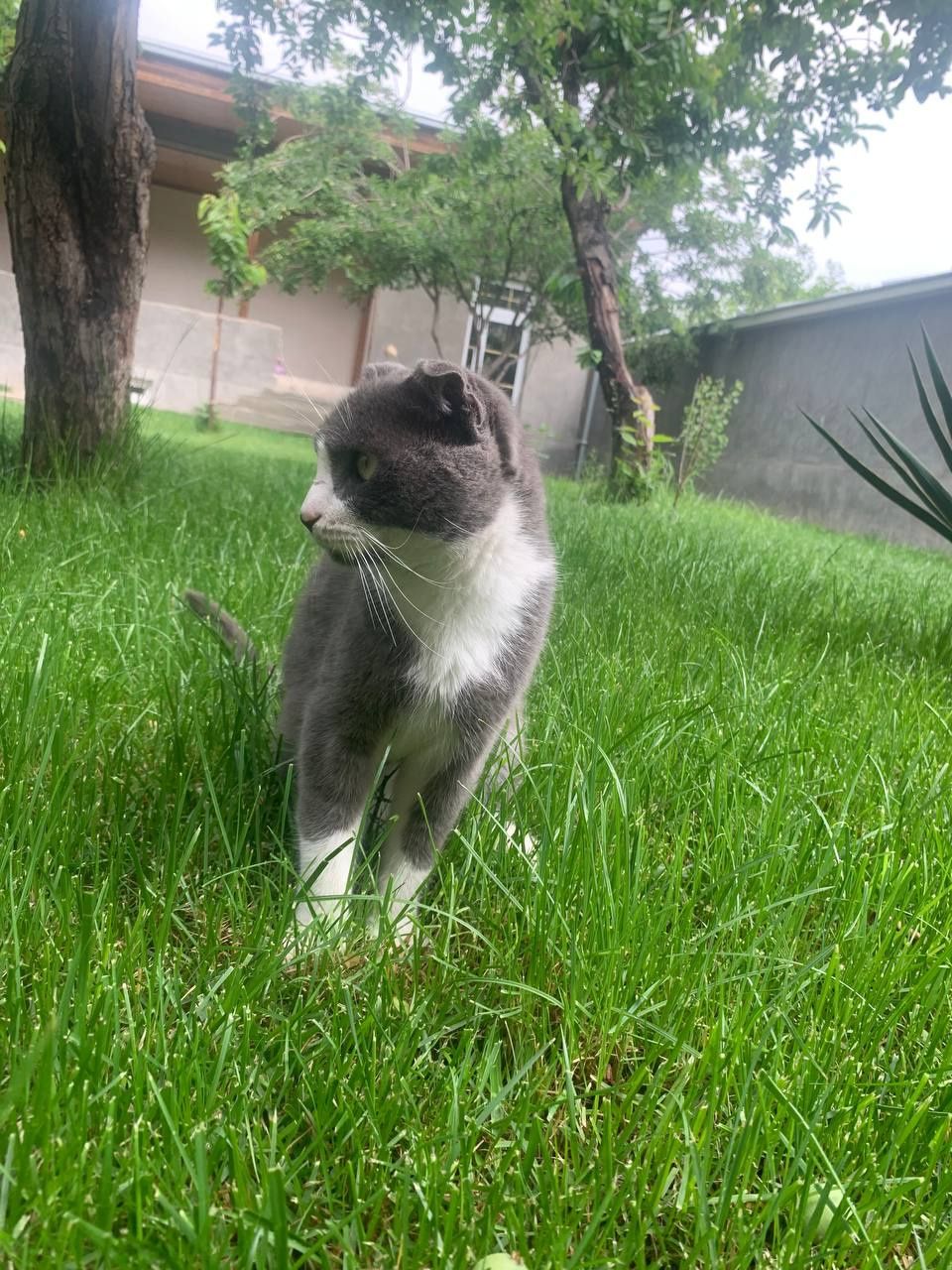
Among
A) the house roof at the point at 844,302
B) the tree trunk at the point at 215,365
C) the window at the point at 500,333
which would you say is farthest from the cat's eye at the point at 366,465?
the window at the point at 500,333

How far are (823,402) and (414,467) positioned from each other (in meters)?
8.35

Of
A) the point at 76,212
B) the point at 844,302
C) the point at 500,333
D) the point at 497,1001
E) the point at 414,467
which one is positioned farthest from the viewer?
the point at 500,333

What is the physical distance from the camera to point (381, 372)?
55.4 inches

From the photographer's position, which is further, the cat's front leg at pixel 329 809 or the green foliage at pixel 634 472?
the green foliage at pixel 634 472

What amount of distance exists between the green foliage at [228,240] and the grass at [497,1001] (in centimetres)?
358

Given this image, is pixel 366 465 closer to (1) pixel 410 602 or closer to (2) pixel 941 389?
(1) pixel 410 602

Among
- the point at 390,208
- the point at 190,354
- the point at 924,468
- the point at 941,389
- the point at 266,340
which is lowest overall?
the point at 924,468

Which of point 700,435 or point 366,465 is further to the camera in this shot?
point 700,435

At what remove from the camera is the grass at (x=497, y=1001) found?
0.68 metres

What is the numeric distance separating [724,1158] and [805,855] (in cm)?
49

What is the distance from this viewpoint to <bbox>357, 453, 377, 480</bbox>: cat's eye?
118cm

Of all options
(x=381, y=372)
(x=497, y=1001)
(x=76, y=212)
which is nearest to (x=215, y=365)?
(x=76, y=212)

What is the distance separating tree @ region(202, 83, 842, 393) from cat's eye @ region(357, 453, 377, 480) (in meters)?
5.69

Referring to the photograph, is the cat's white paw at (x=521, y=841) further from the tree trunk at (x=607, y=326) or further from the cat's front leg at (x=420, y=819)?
the tree trunk at (x=607, y=326)
